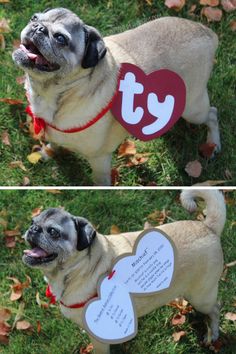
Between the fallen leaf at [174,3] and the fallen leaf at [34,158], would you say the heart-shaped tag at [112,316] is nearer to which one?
the fallen leaf at [34,158]

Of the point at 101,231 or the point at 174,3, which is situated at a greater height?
the point at 174,3

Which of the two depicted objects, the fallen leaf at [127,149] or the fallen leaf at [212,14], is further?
the fallen leaf at [212,14]

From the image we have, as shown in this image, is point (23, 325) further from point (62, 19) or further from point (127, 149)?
point (62, 19)

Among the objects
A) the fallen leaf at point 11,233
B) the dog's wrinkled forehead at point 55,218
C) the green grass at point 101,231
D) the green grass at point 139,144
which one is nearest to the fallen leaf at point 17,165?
the green grass at point 139,144

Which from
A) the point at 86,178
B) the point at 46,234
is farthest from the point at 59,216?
the point at 86,178

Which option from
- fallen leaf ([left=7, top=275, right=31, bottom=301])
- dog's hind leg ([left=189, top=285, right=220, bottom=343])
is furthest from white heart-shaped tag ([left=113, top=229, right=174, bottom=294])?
fallen leaf ([left=7, top=275, right=31, bottom=301])

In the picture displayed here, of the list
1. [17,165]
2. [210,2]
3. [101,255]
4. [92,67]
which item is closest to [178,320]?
[101,255]

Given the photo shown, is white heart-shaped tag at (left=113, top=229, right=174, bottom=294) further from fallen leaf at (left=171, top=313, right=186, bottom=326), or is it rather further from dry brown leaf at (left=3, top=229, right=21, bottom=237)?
dry brown leaf at (left=3, top=229, right=21, bottom=237)

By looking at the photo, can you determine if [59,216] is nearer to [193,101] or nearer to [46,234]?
[46,234]
